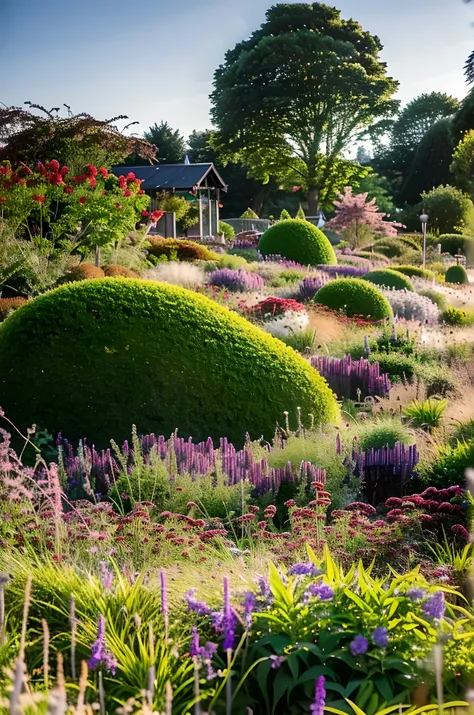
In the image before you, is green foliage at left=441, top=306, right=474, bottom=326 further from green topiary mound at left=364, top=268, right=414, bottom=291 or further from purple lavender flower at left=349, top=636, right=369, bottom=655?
purple lavender flower at left=349, top=636, right=369, bottom=655

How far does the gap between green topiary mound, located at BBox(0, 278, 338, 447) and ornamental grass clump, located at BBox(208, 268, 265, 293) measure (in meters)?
8.40

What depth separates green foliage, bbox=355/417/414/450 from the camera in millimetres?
5469

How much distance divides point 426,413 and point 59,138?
15592 mm

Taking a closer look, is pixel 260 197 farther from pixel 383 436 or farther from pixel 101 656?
pixel 101 656

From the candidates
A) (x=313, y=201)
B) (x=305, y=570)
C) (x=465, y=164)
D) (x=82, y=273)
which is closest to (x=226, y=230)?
(x=313, y=201)

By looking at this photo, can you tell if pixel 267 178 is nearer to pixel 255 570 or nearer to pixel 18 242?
pixel 18 242

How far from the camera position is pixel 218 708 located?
265cm

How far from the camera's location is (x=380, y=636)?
2.58m

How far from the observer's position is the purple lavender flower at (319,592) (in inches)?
108

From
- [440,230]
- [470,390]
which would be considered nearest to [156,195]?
[440,230]

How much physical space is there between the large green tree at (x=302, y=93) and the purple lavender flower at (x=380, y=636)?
43.7m

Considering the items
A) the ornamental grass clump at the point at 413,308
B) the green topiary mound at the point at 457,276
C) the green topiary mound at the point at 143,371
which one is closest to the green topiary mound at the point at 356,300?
the ornamental grass clump at the point at 413,308

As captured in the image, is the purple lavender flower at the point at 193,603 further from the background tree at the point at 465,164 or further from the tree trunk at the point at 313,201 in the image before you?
the tree trunk at the point at 313,201

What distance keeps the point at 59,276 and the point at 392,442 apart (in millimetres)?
8110
